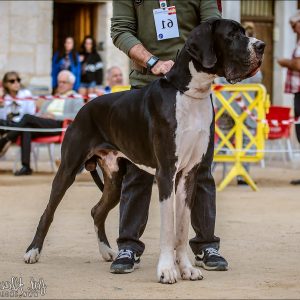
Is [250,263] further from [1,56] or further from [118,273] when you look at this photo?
[1,56]

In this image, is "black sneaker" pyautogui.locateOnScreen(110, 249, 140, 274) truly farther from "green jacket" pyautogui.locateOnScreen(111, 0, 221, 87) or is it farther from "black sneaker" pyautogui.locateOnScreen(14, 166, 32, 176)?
"black sneaker" pyautogui.locateOnScreen(14, 166, 32, 176)

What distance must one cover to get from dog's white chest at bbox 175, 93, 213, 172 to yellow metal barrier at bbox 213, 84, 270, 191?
24.5 feet

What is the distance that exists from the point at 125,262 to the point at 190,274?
0.56 m

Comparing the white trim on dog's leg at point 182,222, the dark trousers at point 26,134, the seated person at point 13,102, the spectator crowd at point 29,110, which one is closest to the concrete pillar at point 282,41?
the spectator crowd at point 29,110

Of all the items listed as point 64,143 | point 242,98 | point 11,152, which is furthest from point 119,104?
point 11,152

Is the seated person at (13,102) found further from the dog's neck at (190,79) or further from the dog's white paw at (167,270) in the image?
the dog's white paw at (167,270)

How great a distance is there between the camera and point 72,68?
22047mm

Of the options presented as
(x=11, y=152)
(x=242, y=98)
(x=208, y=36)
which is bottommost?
(x=11, y=152)

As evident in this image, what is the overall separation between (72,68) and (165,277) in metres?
15.0

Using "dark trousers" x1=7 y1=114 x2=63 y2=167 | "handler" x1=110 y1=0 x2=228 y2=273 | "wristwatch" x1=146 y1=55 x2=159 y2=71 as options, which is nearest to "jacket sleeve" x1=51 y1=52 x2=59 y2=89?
"dark trousers" x1=7 y1=114 x2=63 y2=167

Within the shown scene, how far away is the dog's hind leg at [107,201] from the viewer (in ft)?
27.1

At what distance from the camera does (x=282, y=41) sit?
86.3 ft

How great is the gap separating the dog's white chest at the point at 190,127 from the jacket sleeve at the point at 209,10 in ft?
2.60

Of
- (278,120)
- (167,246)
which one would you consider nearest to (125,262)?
(167,246)
